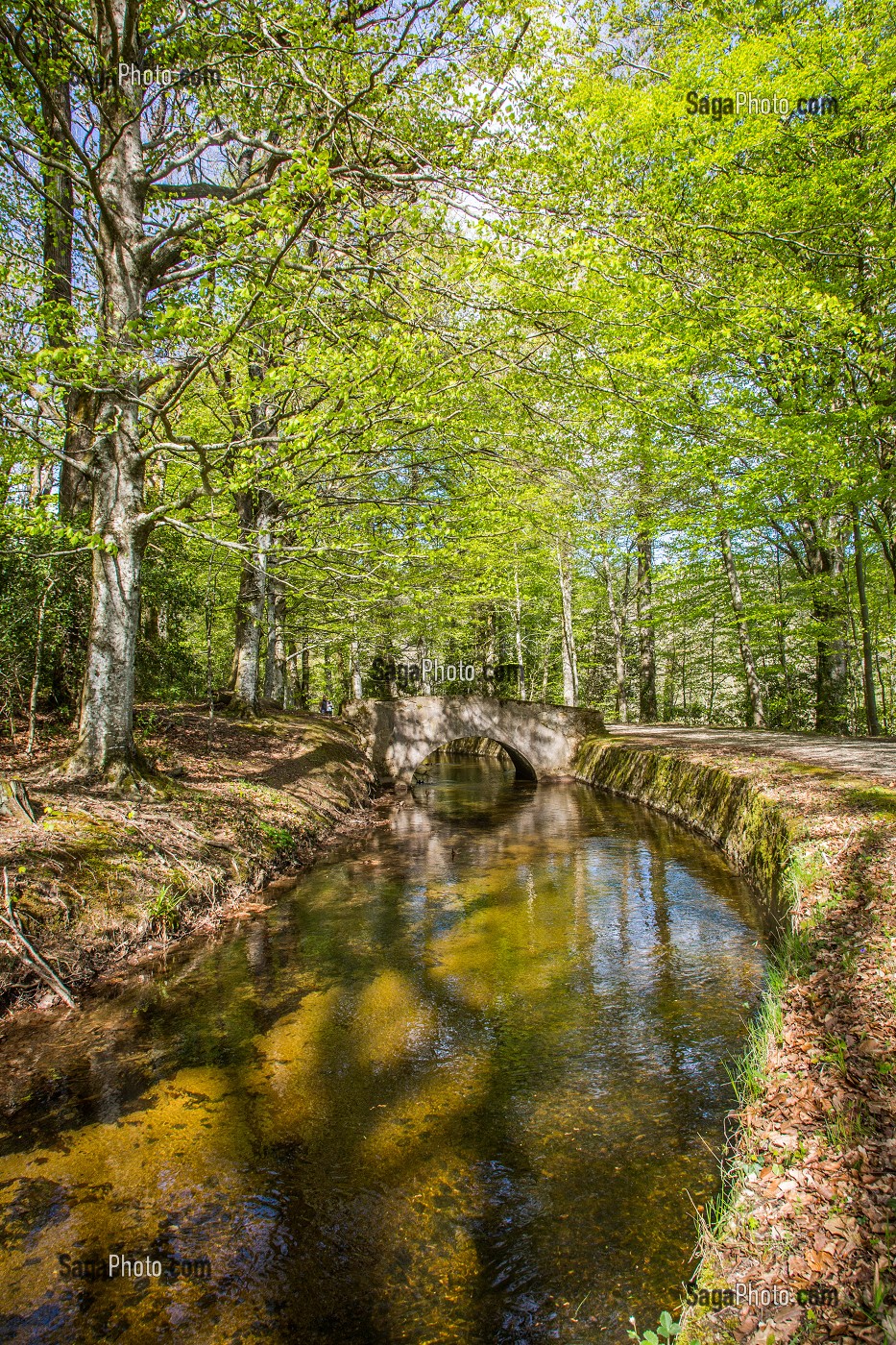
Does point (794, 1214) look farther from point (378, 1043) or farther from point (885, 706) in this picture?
point (885, 706)

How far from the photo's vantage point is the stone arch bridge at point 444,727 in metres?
19.1

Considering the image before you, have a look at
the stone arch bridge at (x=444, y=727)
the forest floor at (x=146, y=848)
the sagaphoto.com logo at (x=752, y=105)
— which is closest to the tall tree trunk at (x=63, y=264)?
the forest floor at (x=146, y=848)

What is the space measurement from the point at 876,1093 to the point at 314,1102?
10.4ft

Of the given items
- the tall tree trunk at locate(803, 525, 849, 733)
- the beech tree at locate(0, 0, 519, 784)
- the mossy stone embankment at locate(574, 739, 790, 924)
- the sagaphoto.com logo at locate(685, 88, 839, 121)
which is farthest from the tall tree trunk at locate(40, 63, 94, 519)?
the tall tree trunk at locate(803, 525, 849, 733)

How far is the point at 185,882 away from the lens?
7227 millimetres

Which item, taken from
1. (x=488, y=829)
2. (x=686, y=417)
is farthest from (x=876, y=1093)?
(x=686, y=417)

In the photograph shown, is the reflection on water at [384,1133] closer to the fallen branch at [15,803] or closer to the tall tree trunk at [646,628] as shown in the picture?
the fallen branch at [15,803]

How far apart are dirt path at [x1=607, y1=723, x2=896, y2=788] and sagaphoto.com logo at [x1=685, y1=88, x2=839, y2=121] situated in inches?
442

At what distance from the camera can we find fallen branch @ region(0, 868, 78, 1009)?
5246 mm

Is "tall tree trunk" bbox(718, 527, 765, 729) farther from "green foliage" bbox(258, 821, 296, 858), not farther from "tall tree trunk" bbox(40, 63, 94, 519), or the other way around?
"tall tree trunk" bbox(40, 63, 94, 519)

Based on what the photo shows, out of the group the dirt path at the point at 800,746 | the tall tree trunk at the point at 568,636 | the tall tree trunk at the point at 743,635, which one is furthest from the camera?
the tall tree trunk at the point at 568,636

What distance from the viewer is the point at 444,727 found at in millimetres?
19406

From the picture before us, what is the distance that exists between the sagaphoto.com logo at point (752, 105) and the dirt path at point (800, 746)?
1121cm

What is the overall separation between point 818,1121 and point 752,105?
1526 centimetres
